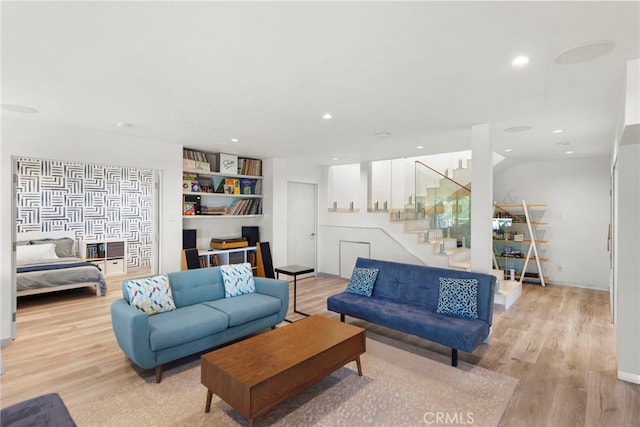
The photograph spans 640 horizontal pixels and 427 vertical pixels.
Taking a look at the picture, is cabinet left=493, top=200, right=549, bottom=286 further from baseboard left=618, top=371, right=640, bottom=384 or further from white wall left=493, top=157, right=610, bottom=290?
baseboard left=618, top=371, right=640, bottom=384

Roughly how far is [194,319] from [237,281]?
91cm

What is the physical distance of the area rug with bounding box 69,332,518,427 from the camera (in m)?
2.22

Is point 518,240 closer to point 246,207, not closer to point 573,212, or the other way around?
point 573,212

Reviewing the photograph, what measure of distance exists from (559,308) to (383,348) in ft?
10.5

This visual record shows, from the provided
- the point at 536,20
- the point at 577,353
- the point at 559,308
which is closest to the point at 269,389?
the point at 536,20

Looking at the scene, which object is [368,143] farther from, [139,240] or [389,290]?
[139,240]

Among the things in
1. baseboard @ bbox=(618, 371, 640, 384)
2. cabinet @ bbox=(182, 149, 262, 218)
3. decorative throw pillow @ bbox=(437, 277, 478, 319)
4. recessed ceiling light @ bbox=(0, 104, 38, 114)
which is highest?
recessed ceiling light @ bbox=(0, 104, 38, 114)

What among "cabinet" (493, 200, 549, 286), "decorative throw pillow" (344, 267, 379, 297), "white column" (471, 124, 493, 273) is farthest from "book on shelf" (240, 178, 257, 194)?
→ "cabinet" (493, 200, 549, 286)

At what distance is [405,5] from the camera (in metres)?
A: 1.52

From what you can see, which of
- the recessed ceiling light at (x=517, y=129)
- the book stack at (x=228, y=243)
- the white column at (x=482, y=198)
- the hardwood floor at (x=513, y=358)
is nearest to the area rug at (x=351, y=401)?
the hardwood floor at (x=513, y=358)

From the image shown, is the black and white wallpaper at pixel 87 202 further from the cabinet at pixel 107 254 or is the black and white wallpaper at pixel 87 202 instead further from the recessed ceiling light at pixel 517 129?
the recessed ceiling light at pixel 517 129

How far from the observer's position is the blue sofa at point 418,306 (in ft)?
9.71

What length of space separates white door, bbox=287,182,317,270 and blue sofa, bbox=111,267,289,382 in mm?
2768

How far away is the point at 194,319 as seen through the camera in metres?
2.98
